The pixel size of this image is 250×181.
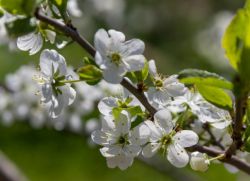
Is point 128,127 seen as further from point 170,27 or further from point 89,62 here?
point 170,27

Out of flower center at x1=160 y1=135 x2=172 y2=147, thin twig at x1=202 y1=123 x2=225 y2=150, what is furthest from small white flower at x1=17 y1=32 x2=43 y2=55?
thin twig at x1=202 y1=123 x2=225 y2=150

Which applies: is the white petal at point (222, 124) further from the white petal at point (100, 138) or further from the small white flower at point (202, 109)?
the white petal at point (100, 138)

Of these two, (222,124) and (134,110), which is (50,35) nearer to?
(134,110)

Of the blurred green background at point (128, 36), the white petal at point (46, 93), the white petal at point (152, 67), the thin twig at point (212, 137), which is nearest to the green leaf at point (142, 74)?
the white petal at point (152, 67)

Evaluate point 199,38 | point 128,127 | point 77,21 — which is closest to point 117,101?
point 128,127

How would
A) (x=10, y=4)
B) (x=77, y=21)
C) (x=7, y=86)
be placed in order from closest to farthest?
(x=10, y=4) < (x=7, y=86) < (x=77, y=21)
